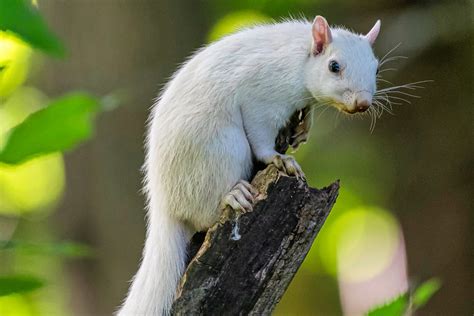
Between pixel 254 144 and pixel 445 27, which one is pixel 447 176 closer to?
pixel 445 27

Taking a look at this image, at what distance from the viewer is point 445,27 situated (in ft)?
19.4

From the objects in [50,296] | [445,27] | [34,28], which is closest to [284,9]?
[445,27]

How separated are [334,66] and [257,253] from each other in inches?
31.3

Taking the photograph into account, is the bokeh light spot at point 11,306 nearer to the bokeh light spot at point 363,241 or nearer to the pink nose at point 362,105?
the pink nose at point 362,105

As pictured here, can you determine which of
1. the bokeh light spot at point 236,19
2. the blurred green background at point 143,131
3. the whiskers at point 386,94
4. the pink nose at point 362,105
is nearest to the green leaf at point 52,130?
the pink nose at point 362,105

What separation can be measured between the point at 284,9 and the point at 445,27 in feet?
6.66

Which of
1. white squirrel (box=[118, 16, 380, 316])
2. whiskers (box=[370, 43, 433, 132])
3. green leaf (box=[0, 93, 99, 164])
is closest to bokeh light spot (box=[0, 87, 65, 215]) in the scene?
whiskers (box=[370, 43, 433, 132])

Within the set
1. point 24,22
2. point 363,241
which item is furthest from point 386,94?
point 363,241

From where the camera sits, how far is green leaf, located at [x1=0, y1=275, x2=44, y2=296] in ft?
2.36

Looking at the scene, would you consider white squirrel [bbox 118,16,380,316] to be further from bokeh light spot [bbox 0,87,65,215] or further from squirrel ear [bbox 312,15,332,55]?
bokeh light spot [bbox 0,87,65,215]

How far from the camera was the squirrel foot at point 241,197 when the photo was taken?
2.37m

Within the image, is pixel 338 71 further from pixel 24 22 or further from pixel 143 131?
pixel 143 131

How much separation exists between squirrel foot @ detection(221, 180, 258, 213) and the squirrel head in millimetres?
451

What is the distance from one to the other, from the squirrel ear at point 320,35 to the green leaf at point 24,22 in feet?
6.95
